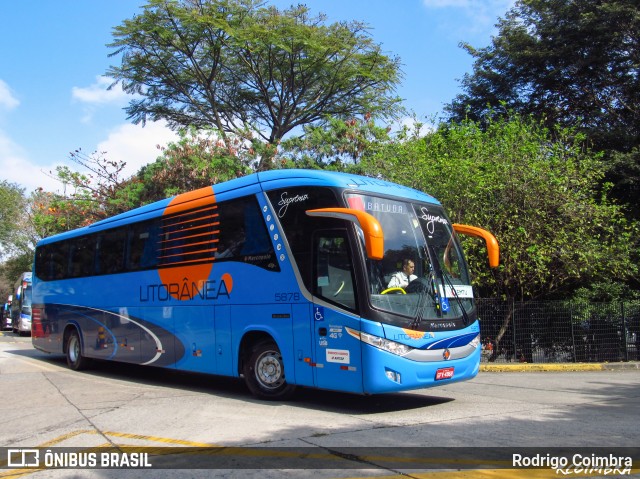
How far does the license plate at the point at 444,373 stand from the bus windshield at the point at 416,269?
66 cm

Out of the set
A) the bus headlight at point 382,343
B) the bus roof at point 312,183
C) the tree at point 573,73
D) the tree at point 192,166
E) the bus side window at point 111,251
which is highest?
the tree at point 573,73

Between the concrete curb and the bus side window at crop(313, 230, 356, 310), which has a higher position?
the bus side window at crop(313, 230, 356, 310)

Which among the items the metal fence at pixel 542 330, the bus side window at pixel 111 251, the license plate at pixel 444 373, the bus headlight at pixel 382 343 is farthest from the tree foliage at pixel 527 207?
the bus headlight at pixel 382 343

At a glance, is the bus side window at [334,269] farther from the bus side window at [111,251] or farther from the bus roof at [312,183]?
the bus side window at [111,251]

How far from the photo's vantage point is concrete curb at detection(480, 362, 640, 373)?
47.6ft

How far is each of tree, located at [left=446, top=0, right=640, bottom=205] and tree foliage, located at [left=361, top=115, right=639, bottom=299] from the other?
3817 millimetres

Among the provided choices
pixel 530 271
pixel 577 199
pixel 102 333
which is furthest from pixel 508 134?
pixel 102 333

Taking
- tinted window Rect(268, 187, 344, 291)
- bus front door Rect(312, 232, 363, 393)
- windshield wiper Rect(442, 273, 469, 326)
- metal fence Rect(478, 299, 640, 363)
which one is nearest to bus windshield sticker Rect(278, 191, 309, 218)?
tinted window Rect(268, 187, 344, 291)

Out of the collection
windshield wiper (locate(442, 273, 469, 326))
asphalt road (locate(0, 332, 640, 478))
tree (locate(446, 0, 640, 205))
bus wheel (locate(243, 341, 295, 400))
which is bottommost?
asphalt road (locate(0, 332, 640, 478))

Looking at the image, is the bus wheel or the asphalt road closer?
the asphalt road

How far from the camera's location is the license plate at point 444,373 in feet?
27.0

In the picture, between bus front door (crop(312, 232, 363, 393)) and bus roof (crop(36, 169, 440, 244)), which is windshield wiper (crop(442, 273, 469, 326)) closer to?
bus roof (crop(36, 169, 440, 244))

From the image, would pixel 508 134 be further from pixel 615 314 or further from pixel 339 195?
pixel 339 195

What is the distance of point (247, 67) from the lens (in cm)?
2658
